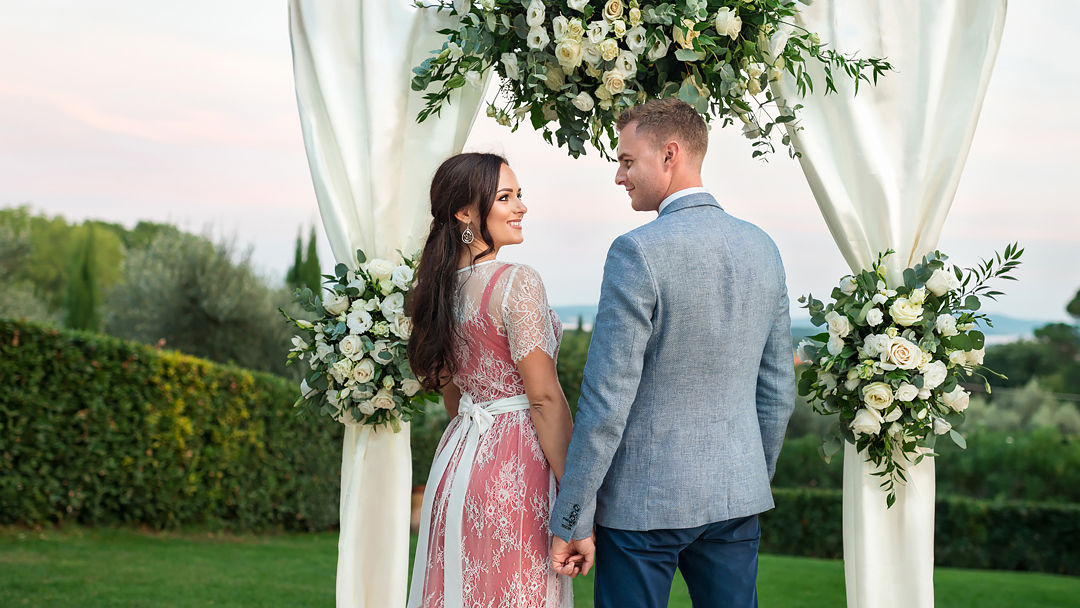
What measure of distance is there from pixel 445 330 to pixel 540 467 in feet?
1.36

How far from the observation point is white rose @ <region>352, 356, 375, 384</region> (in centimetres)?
266

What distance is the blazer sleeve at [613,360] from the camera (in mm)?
1809

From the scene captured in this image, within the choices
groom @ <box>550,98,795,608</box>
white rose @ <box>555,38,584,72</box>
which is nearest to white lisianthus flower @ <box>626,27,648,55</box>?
white rose @ <box>555,38,584,72</box>

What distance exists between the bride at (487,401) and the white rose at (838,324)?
833 mm

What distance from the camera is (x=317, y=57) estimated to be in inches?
114

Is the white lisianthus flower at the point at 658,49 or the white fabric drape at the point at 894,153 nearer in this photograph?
the white lisianthus flower at the point at 658,49

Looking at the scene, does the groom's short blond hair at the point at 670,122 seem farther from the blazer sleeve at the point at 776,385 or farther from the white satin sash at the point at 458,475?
the white satin sash at the point at 458,475

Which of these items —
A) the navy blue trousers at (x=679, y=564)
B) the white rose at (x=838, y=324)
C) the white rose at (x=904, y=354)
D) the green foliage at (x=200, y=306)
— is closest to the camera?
the navy blue trousers at (x=679, y=564)

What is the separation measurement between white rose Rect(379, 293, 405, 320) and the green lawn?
3.01 metres

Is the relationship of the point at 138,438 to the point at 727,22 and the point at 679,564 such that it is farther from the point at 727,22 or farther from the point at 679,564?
the point at 727,22

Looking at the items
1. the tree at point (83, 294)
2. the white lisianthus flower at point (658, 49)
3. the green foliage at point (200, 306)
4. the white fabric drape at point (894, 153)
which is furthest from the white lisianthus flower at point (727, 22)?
the tree at point (83, 294)

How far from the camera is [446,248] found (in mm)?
2178

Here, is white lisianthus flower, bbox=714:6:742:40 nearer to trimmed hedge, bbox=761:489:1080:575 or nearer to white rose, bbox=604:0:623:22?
white rose, bbox=604:0:623:22

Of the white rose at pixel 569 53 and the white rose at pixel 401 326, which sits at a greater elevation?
the white rose at pixel 569 53
